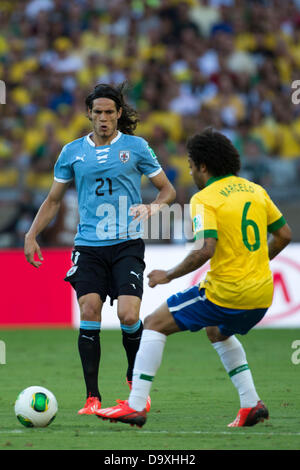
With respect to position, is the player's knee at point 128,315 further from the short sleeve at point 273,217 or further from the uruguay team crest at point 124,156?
the short sleeve at point 273,217

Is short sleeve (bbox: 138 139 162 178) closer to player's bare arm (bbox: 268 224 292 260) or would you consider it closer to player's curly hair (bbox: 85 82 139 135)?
player's curly hair (bbox: 85 82 139 135)

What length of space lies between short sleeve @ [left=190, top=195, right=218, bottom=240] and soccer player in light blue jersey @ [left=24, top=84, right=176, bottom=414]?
92 centimetres

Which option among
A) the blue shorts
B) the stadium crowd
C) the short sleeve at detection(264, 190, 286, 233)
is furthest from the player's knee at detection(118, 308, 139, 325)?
the stadium crowd

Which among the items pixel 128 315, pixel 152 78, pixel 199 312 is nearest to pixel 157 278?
pixel 199 312

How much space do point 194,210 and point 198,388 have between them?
272 cm

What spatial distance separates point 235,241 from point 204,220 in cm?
25

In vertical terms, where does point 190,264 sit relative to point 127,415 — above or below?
above

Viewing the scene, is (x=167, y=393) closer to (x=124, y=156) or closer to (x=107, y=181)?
(x=107, y=181)

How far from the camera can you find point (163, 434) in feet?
17.0

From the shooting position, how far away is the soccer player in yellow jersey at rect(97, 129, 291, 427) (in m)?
5.23

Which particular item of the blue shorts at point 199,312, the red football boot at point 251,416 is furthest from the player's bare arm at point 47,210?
the red football boot at point 251,416

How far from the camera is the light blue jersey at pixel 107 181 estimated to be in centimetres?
627

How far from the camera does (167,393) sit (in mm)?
7250
